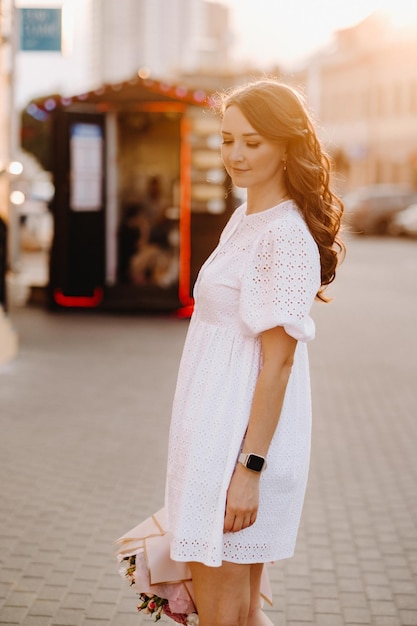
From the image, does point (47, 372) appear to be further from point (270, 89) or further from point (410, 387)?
point (270, 89)

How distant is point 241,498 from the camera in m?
2.65

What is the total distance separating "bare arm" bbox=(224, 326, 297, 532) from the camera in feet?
8.66

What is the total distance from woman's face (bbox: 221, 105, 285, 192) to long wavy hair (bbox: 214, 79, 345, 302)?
0.8 inches

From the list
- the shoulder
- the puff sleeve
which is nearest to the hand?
the puff sleeve

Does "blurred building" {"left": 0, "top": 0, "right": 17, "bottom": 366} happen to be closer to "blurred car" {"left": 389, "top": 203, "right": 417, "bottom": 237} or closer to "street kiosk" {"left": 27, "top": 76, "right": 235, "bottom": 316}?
"street kiosk" {"left": 27, "top": 76, "right": 235, "bottom": 316}

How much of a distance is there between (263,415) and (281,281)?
341 millimetres

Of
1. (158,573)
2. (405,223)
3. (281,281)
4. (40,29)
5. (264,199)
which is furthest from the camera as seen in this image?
(405,223)

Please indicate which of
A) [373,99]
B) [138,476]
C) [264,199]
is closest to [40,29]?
[138,476]

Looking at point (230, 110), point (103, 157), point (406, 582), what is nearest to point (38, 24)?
point (103, 157)

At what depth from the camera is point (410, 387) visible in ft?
30.8

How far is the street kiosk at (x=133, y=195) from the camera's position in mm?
13453

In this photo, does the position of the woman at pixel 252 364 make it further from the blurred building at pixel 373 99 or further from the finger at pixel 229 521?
the blurred building at pixel 373 99

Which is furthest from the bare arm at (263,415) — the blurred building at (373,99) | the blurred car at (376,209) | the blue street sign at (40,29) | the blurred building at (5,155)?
the blurred building at (373,99)

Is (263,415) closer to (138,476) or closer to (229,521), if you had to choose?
(229,521)
